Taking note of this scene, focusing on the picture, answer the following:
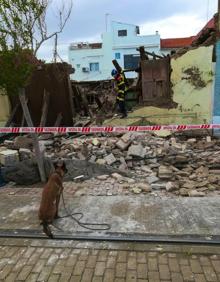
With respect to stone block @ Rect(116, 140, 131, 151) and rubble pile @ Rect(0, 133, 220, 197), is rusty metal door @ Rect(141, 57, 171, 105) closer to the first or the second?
rubble pile @ Rect(0, 133, 220, 197)

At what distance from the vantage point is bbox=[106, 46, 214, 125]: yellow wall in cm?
1056

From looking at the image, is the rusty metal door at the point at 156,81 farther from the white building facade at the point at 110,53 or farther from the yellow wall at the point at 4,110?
the white building facade at the point at 110,53

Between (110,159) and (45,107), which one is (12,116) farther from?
(110,159)

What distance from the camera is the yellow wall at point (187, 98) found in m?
10.6

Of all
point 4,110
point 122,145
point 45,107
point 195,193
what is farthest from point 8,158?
point 4,110

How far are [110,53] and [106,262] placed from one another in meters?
39.5

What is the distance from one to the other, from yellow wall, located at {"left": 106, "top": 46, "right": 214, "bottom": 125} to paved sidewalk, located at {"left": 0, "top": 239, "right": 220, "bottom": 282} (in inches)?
297

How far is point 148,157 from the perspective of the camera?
817 cm

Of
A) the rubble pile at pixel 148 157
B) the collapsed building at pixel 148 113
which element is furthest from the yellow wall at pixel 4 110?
the rubble pile at pixel 148 157

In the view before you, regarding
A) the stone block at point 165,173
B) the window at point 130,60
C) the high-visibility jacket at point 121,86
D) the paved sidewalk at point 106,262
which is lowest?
the paved sidewalk at point 106,262

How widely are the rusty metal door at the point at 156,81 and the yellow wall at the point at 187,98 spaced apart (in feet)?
0.79

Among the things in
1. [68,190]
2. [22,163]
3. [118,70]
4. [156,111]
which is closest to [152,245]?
[68,190]

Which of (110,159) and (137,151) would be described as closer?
(110,159)

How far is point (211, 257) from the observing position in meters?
3.81
